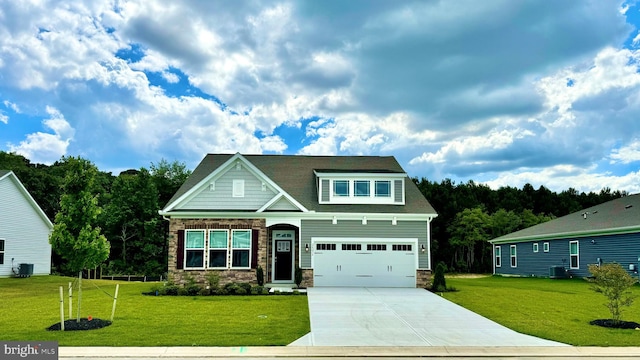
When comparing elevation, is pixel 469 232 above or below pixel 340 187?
below

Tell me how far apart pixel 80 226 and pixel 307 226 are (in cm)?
1149

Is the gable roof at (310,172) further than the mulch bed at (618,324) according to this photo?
Yes

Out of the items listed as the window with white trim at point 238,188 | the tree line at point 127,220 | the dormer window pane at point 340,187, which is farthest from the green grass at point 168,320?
the tree line at point 127,220

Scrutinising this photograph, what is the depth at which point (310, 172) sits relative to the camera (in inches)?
1070

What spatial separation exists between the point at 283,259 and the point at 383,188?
563 centimetres

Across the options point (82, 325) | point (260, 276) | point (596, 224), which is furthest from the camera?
point (596, 224)

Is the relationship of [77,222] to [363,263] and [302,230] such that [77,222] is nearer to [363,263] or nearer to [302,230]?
[302,230]

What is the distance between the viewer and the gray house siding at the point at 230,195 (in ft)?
74.4

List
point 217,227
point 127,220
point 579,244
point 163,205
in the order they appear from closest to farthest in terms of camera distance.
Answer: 1. point 217,227
2. point 579,244
3. point 127,220
4. point 163,205

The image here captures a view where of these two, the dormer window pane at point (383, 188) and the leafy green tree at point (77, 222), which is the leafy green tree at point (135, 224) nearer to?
the dormer window pane at point (383, 188)

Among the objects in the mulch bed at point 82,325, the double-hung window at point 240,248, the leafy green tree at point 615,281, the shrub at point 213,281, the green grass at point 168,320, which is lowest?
the green grass at point 168,320

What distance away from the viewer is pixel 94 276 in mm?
37656

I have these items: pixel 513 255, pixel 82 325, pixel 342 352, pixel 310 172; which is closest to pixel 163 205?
pixel 310 172

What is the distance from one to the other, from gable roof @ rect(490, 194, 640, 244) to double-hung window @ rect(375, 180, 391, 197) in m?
11.4
